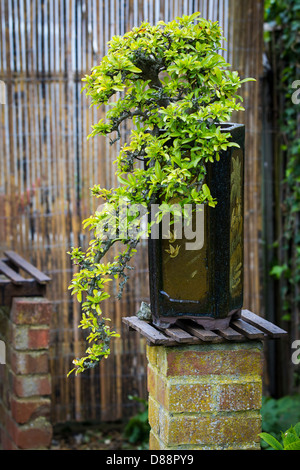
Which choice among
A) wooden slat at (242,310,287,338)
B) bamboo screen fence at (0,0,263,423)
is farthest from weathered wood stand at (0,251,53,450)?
wooden slat at (242,310,287,338)

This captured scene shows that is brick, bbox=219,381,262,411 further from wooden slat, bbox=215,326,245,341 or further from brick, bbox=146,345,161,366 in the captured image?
brick, bbox=146,345,161,366

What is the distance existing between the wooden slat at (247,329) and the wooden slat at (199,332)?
9 cm

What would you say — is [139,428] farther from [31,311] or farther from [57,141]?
[57,141]

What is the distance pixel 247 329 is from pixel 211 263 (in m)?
0.29

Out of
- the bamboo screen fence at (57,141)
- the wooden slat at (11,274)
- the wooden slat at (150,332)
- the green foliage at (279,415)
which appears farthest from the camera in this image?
the bamboo screen fence at (57,141)

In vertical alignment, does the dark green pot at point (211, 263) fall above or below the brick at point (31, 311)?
above

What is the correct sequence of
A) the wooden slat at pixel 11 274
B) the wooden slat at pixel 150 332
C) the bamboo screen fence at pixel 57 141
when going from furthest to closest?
the bamboo screen fence at pixel 57 141
the wooden slat at pixel 11 274
the wooden slat at pixel 150 332

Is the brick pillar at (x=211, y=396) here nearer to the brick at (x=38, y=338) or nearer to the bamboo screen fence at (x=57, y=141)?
the brick at (x=38, y=338)

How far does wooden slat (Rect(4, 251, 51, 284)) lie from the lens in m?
3.68

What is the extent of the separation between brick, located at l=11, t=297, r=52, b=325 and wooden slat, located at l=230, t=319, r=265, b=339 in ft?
4.93

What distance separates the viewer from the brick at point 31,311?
3.69 meters

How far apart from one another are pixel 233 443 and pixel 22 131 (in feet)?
8.90

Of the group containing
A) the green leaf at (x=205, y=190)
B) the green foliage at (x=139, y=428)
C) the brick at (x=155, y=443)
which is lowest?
the green foliage at (x=139, y=428)

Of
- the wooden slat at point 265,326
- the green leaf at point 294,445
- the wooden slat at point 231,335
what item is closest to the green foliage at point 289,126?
the wooden slat at point 265,326
